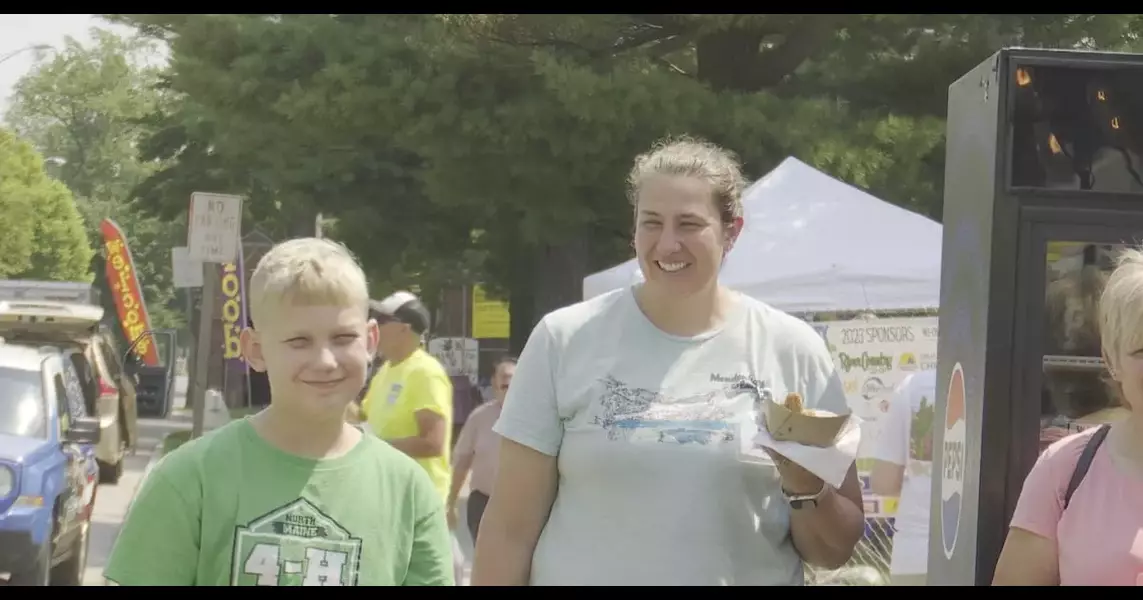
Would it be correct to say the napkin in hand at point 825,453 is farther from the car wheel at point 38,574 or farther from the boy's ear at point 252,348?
the car wheel at point 38,574

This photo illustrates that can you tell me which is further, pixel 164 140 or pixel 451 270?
pixel 164 140

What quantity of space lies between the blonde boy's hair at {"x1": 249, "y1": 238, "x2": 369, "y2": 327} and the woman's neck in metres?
0.61

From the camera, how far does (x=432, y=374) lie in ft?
21.6

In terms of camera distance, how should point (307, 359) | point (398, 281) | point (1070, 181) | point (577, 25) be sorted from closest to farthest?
point (307, 359), point (1070, 181), point (577, 25), point (398, 281)

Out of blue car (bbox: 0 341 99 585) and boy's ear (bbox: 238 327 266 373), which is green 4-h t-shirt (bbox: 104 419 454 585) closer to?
boy's ear (bbox: 238 327 266 373)

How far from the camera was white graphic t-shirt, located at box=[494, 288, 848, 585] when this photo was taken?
2.86 meters

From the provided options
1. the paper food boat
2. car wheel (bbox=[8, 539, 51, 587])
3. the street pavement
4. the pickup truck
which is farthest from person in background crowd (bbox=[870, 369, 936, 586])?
the pickup truck

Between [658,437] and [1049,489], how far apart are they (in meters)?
0.71

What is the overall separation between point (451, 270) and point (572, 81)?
10.2 m

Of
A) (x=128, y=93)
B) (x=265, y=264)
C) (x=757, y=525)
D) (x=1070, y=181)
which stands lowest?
(x=757, y=525)

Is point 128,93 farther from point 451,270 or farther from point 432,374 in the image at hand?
point 432,374

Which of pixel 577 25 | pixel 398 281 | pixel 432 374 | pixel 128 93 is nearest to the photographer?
pixel 432 374

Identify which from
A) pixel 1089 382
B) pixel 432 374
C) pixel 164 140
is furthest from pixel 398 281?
pixel 1089 382

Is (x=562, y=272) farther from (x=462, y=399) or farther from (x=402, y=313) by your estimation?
(x=402, y=313)
